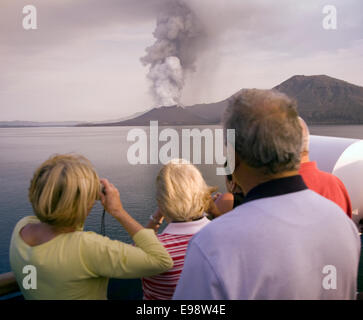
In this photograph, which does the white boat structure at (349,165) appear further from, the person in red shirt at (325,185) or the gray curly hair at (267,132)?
the gray curly hair at (267,132)

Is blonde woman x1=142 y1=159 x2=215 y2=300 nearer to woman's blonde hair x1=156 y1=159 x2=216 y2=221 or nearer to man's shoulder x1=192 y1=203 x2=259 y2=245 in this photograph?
woman's blonde hair x1=156 y1=159 x2=216 y2=221

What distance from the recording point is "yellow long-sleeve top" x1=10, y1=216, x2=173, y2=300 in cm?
121

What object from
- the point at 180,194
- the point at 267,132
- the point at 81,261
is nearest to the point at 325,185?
the point at 180,194

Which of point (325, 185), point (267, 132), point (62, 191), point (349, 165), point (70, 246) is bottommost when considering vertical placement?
point (349, 165)

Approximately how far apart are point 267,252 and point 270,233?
48mm

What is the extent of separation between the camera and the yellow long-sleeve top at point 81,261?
3.99ft

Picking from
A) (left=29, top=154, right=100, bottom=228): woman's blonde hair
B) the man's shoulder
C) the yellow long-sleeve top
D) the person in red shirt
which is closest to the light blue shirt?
the man's shoulder

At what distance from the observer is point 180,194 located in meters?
1.46

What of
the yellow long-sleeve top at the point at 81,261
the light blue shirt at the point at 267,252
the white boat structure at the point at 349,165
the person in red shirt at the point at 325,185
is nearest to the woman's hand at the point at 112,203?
the yellow long-sleeve top at the point at 81,261

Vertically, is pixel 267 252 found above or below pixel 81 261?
above

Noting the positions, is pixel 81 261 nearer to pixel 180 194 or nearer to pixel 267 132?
pixel 180 194

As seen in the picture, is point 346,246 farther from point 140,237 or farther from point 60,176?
point 60,176

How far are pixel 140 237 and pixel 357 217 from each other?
4087 millimetres

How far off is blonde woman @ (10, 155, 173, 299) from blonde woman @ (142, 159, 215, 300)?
0.51 feet
